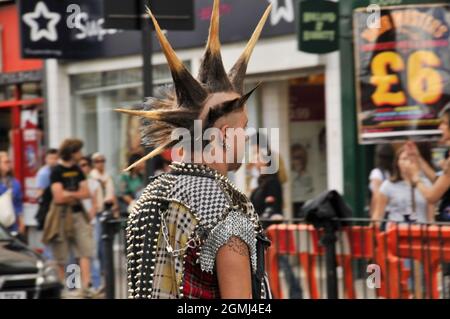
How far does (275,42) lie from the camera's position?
53.9ft

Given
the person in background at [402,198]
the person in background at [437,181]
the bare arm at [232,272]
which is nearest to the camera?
the bare arm at [232,272]

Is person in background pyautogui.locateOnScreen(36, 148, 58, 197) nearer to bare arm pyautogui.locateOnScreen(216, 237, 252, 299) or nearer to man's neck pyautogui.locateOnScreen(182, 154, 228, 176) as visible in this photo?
man's neck pyautogui.locateOnScreen(182, 154, 228, 176)

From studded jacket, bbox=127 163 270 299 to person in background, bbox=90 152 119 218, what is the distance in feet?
36.3

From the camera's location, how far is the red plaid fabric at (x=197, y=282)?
11.5 feet

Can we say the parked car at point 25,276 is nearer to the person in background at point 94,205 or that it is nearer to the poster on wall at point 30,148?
the person in background at point 94,205

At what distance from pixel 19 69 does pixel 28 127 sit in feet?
3.94

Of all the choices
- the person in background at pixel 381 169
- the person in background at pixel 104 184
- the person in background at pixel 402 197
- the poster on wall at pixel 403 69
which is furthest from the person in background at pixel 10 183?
the person in background at pixel 402 197

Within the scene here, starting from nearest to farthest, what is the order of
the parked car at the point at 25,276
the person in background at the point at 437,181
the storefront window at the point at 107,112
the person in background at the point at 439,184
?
the parked car at the point at 25,276 < the person in background at the point at 439,184 < the person in background at the point at 437,181 < the storefront window at the point at 107,112

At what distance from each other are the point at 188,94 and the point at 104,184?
38.8 ft

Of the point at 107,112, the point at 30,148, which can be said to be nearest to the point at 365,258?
the point at 107,112

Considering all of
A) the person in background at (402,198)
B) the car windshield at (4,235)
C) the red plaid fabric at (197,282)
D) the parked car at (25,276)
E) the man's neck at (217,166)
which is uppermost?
the man's neck at (217,166)

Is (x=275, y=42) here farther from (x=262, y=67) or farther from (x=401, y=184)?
(x=401, y=184)

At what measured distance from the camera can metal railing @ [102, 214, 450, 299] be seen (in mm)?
8367
